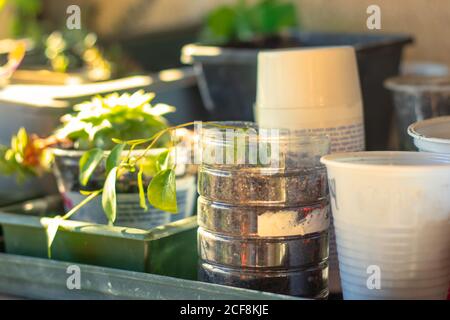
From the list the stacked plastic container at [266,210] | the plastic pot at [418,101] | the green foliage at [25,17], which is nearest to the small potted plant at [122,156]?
the stacked plastic container at [266,210]

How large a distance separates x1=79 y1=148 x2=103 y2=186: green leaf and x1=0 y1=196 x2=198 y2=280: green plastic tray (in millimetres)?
46

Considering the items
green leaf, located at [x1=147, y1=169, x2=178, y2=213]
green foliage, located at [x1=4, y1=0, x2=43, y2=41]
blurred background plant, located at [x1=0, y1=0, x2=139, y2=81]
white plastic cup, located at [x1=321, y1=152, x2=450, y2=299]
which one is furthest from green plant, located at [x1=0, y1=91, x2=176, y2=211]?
green foliage, located at [x1=4, y1=0, x2=43, y2=41]

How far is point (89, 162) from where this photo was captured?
74 centimetres

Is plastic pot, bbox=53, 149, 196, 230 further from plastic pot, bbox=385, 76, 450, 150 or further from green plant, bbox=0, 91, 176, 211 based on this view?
plastic pot, bbox=385, 76, 450, 150

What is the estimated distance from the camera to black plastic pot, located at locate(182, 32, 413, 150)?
106cm

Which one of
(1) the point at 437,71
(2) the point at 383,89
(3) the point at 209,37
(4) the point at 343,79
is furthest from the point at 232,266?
(3) the point at 209,37

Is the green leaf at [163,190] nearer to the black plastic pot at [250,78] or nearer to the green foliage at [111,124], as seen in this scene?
the green foliage at [111,124]

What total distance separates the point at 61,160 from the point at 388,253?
1.15ft

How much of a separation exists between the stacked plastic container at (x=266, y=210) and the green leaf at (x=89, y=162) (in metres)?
0.11

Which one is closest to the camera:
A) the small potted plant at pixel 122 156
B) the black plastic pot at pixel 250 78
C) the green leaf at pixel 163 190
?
the green leaf at pixel 163 190

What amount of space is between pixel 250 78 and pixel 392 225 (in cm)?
53

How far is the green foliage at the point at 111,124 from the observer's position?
2.63 ft

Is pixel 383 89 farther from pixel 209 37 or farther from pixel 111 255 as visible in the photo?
pixel 111 255

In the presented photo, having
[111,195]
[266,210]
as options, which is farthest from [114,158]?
[266,210]
